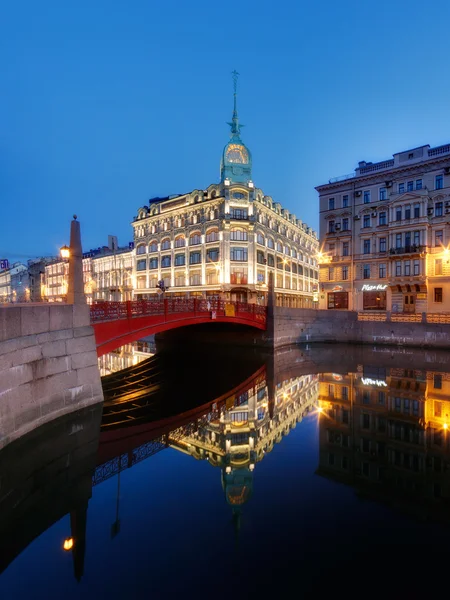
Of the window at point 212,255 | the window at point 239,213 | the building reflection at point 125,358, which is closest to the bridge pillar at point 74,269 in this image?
the building reflection at point 125,358

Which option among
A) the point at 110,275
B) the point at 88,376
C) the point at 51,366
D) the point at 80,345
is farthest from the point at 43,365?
the point at 110,275

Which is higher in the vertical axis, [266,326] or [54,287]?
[54,287]

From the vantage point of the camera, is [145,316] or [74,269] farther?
[145,316]

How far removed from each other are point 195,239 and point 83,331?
43.6 m

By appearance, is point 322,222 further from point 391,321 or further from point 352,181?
point 391,321

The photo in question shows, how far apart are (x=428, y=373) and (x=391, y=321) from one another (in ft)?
38.8

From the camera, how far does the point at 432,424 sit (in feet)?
43.0

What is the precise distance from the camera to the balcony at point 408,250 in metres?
37.6

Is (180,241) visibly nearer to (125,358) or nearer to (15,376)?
(125,358)

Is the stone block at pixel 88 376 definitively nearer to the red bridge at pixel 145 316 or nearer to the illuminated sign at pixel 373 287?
the red bridge at pixel 145 316

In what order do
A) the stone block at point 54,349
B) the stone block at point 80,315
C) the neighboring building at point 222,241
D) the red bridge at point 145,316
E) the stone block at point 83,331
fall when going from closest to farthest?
the stone block at point 54,349, the stone block at point 83,331, the stone block at point 80,315, the red bridge at point 145,316, the neighboring building at point 222,241

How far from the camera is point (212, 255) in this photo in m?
52.8

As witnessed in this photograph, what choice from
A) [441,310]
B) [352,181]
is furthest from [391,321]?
[352,181]

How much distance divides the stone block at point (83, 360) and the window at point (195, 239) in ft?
140
